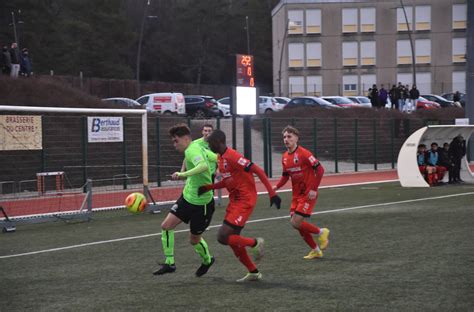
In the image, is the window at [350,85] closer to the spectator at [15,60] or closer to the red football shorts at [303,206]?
the spectator at [15,60]

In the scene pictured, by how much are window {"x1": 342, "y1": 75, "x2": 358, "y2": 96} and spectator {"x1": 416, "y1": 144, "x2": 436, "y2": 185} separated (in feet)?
161

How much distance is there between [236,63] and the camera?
27.7 m

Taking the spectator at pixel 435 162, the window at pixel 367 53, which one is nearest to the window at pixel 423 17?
the window at pixel 367 53

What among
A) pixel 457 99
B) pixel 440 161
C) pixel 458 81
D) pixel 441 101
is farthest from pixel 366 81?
pixel 440 161

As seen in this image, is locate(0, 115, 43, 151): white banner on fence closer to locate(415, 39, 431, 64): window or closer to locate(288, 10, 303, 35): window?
locate(288, 10, 303, 35): window

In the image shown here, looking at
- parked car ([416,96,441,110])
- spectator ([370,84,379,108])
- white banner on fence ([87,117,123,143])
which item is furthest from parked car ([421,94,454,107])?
white banner on fence ([87,117,123,143])

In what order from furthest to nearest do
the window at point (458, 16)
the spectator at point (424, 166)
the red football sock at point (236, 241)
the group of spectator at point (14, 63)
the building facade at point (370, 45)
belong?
the building facade at point (370, 45)
the window at point (458, 16)
the group of spectator at point (14, 63)
the spectator at point (424, 166)
the red football sock at point (236, 241)

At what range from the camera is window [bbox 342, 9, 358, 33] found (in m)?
73.1

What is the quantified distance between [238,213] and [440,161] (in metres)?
17.2

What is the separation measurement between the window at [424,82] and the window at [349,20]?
6.90 m

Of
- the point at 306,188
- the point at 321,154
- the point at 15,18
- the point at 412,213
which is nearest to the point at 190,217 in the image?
the point at 306,188

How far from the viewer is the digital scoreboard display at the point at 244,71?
1089 inches

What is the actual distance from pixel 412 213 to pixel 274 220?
9.18 feet

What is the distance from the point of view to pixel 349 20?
240 feet
